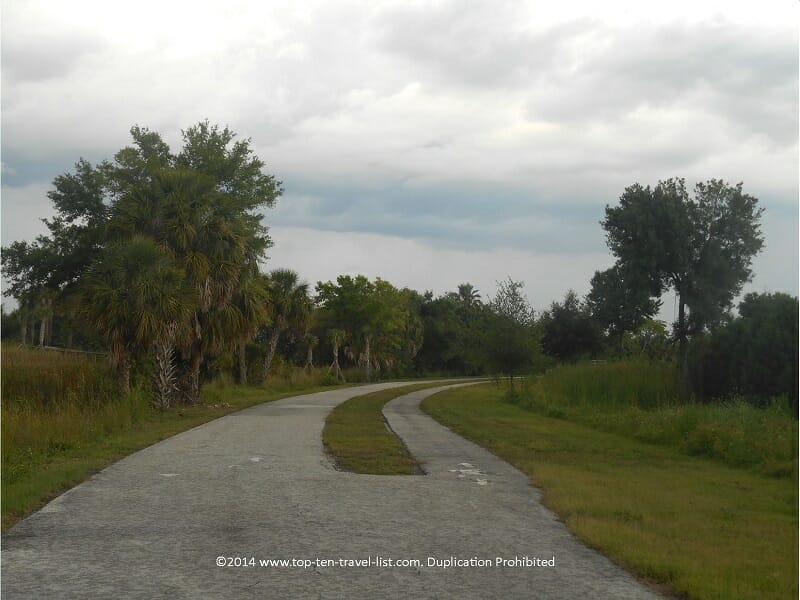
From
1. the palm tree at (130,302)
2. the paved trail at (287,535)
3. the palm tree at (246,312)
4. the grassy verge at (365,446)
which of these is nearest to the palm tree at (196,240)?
the palm tree at (246,312)

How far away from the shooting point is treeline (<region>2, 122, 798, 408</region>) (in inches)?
1017

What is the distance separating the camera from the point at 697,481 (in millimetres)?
13383

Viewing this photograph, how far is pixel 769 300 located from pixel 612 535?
75.9 ft

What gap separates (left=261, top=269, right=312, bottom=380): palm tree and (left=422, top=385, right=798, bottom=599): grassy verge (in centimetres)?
3225

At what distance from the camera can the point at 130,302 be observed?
2500cm

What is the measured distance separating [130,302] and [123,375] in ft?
7.36

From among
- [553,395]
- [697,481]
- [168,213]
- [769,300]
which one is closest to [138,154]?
[168,213]

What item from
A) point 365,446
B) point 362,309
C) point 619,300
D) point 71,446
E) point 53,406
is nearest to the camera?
point 71,446

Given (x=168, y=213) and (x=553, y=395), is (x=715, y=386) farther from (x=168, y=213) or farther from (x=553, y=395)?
(x=168, y=213)

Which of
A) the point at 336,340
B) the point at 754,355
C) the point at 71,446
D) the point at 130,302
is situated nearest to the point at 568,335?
the point at 336,340

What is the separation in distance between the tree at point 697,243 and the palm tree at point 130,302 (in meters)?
20.8

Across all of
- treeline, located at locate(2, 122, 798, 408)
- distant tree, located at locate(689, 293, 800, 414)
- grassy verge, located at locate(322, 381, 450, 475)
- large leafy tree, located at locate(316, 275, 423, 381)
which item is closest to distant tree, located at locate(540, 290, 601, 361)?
treeline, located at locate(2, 122, 798, 408)

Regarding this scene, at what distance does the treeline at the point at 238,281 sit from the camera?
84.7 ft

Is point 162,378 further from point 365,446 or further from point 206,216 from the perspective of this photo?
point 365,446
